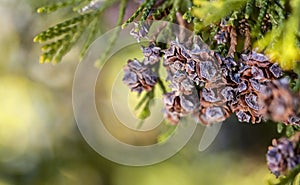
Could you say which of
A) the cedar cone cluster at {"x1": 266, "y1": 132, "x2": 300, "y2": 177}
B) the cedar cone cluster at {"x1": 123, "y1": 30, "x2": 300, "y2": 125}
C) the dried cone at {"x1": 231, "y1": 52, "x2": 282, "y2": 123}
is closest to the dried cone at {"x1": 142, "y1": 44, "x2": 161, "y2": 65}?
the cedar cone cluster at {"x1": 123, "y1": 30, "x2": 300, "y2": 125}

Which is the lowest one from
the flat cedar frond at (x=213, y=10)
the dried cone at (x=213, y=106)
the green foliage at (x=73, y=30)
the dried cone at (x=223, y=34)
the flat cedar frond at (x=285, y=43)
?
the dried cone at (x=213, y=106)

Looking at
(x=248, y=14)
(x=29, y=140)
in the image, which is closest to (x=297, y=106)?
(x=248, y=14)

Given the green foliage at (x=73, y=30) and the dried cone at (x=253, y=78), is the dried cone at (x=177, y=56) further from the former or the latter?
the green foliage at (x=73, y=30)

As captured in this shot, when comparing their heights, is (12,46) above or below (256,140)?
above

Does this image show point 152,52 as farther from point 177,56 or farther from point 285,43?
point 285,43

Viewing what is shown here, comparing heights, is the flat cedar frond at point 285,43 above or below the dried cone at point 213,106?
above

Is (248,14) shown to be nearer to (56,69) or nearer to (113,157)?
(113,157)

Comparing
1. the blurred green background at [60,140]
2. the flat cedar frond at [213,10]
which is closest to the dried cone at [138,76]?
the flat cedar frond at [213,10]
